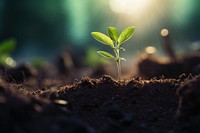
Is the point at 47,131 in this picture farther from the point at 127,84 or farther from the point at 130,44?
the point at 130,44

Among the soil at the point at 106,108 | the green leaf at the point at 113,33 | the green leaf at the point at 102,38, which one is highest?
the green leaf at the point at 113,33

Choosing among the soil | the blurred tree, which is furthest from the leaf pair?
the blurred tree

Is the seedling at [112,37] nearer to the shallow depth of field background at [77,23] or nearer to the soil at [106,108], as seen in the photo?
the soil at [106,108]

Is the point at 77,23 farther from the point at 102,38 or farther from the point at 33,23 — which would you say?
the point at 102,38

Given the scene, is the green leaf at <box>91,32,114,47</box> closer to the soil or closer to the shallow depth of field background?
the soil

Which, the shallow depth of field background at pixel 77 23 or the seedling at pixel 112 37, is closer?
the seedling at pixel 112 37

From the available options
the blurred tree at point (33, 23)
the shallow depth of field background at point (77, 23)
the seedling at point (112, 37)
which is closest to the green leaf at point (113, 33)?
the seedling at point (112, 37)

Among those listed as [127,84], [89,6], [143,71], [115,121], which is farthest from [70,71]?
[89,6]
